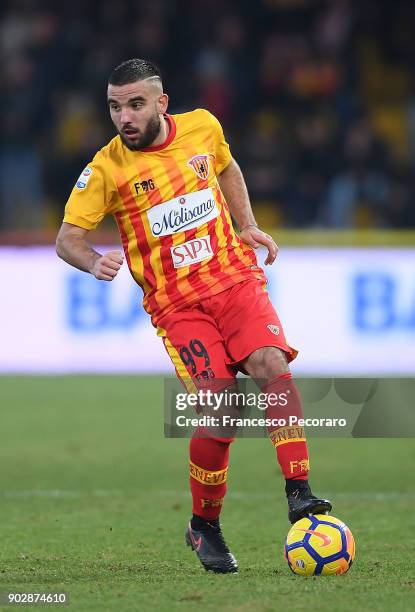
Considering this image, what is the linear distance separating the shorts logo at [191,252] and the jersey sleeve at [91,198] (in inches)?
13.0

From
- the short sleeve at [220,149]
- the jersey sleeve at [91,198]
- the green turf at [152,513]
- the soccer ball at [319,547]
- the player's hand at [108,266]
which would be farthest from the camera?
the short sleeve at [220,149]

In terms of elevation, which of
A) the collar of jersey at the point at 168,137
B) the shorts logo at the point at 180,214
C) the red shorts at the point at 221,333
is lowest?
the red shorts at the point at 221,333

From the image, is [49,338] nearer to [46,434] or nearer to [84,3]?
[46,434]

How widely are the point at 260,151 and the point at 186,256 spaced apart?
30.6ft

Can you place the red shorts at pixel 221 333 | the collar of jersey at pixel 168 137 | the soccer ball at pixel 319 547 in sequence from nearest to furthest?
the soccer ball at pixel 319 547
the red shorts at pixel 221 333
the collar of jersey at pixel 168 137

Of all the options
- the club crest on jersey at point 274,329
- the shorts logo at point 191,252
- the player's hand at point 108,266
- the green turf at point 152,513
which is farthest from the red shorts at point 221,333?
the green turf at point 152,513

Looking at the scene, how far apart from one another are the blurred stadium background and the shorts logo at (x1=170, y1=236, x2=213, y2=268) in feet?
22.4

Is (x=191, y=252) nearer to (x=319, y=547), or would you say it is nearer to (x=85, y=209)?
(x=85, y=209)

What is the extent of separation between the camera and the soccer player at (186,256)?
4.83m

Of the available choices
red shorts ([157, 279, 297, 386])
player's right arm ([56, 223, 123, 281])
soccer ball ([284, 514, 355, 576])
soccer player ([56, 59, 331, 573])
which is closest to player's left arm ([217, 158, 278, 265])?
soccer player ([56, 59, 331, 573])

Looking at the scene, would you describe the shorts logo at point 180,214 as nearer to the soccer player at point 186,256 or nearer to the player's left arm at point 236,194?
the soccer player at point 186,256

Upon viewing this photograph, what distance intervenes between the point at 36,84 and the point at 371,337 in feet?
18.6

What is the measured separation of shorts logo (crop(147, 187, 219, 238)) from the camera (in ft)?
16.4

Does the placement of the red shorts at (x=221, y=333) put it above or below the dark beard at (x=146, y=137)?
below
